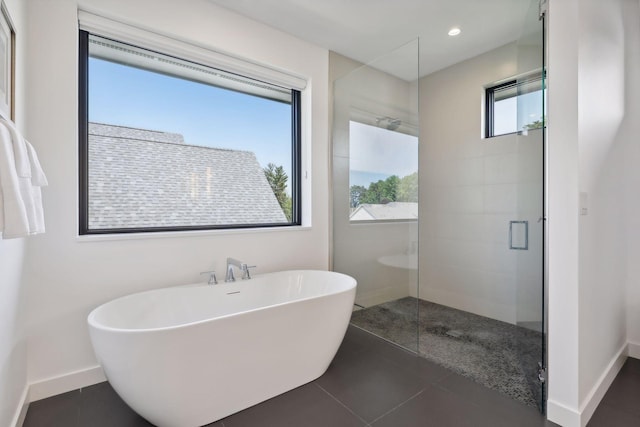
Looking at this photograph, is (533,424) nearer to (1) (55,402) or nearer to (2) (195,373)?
(2) (195,373)

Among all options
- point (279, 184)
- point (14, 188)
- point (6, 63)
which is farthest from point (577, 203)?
point (6, 63)

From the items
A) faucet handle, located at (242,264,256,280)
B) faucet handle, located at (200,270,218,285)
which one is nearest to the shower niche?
faucet handle, located at (242,264,256,280)

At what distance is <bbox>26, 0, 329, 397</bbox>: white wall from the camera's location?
70.8 inches

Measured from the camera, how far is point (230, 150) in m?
2.68

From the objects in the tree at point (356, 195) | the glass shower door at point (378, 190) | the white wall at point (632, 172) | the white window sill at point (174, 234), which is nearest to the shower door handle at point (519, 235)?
the white wall at point (632, 172)

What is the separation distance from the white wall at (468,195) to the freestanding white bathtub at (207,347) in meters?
1.66

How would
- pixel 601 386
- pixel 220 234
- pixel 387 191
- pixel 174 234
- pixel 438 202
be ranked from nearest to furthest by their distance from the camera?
pixel 601 386 → pixel 174 234 → pixel 220 234 → pixel 387 191 → pixel 438 202

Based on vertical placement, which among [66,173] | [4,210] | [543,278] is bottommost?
[543,278]

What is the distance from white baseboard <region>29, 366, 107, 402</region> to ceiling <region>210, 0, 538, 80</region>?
2.80 meters

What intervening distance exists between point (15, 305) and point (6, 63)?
47.8 inches

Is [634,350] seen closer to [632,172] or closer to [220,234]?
[632,172]

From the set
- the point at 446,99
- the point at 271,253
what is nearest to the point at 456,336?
the point at 271,253

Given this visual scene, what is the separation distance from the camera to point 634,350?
2326mm

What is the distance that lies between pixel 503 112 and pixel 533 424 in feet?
8.86
